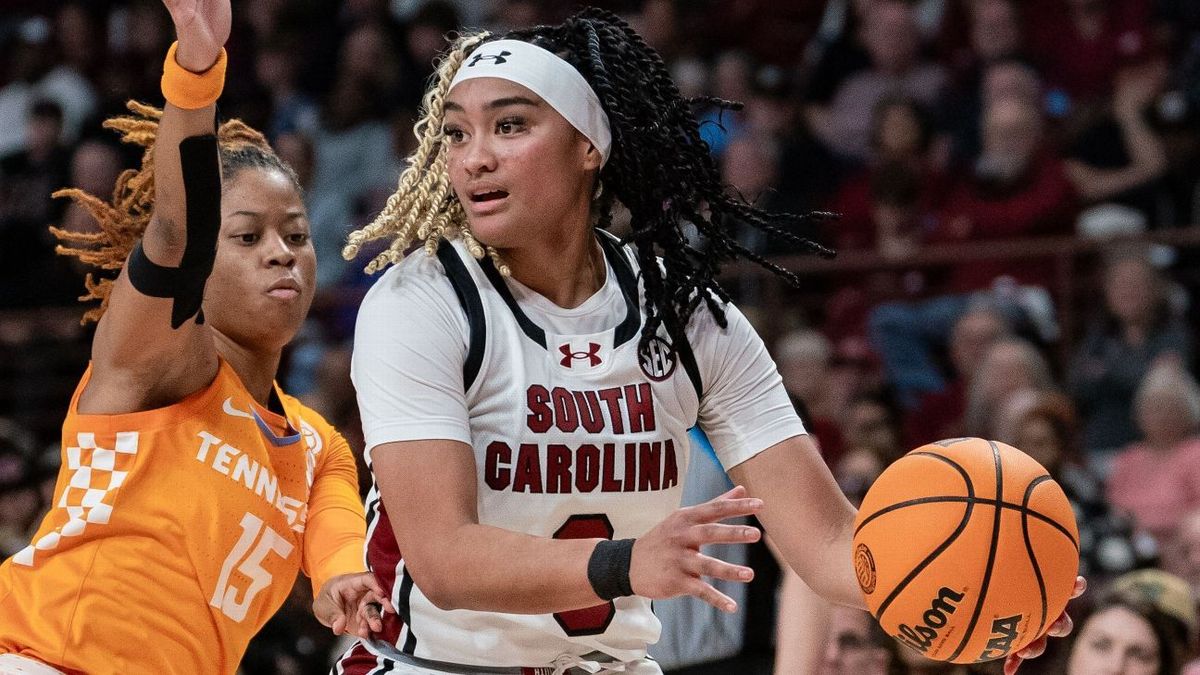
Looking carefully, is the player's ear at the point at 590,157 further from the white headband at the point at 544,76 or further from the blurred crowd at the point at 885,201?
the blurred crowd at the point at 885,201

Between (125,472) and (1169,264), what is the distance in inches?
225

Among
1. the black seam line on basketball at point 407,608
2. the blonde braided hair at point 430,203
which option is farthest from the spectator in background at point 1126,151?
the black seam line on basketball at point 407,608

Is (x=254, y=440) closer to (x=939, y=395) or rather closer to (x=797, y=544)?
(x=797, y=544)

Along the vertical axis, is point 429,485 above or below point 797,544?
above

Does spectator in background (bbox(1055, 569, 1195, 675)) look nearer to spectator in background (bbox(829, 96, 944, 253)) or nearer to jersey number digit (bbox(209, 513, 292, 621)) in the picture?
jersey number digit (bbox(209, 513, 292, 621))

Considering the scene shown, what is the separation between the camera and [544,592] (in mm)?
2871

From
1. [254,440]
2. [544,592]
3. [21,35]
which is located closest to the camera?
[544,592]

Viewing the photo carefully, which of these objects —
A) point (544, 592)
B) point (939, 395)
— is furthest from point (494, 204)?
point (939, 395)

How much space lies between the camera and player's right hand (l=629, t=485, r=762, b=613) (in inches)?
106

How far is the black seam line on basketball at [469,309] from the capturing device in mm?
3240

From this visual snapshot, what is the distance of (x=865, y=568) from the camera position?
3184 millimetres

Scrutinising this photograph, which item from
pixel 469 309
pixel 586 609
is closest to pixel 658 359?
pixel 469 309

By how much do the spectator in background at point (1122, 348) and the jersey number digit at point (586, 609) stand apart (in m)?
4.68

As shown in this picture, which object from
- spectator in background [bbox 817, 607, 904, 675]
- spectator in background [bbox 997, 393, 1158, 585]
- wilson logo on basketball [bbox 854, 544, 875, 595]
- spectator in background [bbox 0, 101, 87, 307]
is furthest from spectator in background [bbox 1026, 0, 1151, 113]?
wilson logo on basketball [bbox 854, 544, 875, 595]
